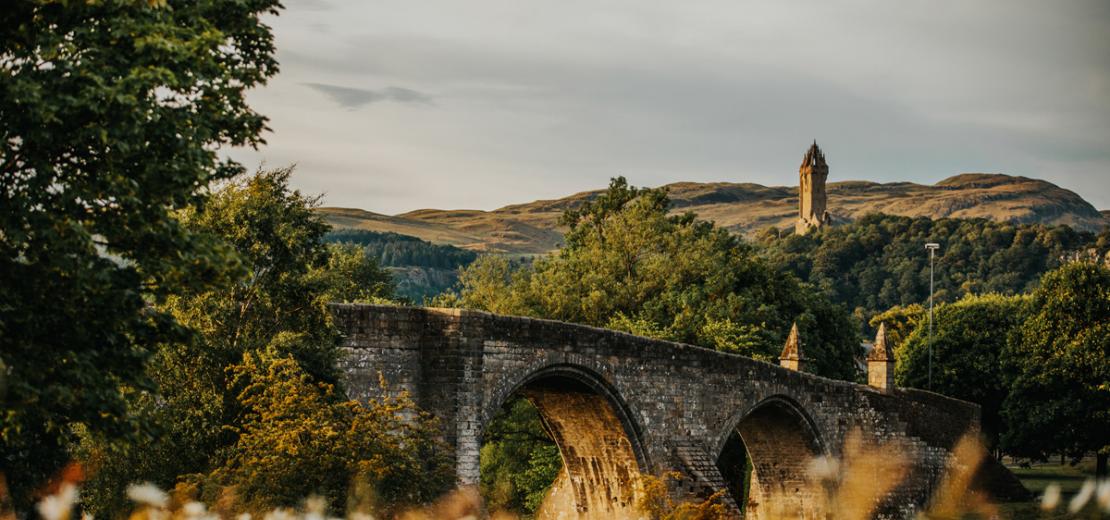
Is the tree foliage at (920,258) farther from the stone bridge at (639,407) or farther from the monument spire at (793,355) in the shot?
the monument spire at (793,355)

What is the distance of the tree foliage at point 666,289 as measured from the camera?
4028 cm

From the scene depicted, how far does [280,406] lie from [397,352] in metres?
5.76

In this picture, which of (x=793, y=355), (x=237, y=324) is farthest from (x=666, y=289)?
(x=237, y=324)

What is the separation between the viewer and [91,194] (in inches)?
445

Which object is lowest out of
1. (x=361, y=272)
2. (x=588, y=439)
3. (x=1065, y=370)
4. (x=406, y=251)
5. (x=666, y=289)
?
(x=588, y=439)

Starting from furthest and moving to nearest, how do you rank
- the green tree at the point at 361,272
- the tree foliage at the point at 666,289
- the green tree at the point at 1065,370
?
the green tree at the point at 361,272
the green tree at the point at 1065,370
the tree foliage at the point at 666,289

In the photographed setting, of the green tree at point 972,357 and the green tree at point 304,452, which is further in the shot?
the green tree at point 972,357

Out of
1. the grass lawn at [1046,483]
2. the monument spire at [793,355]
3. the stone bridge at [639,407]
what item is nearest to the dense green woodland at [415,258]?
the grass lawn at [1046,483]

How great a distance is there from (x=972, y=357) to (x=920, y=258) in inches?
2959

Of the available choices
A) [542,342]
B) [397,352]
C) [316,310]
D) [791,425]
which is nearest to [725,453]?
[791,425]

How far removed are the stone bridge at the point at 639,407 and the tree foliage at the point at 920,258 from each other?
81945mm

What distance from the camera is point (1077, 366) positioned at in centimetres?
4294

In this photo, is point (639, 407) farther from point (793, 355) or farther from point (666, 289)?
point (666, 289)

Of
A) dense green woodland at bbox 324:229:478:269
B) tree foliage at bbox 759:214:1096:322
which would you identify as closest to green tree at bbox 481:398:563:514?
tree foliage at bbox 759:214:1096:322
